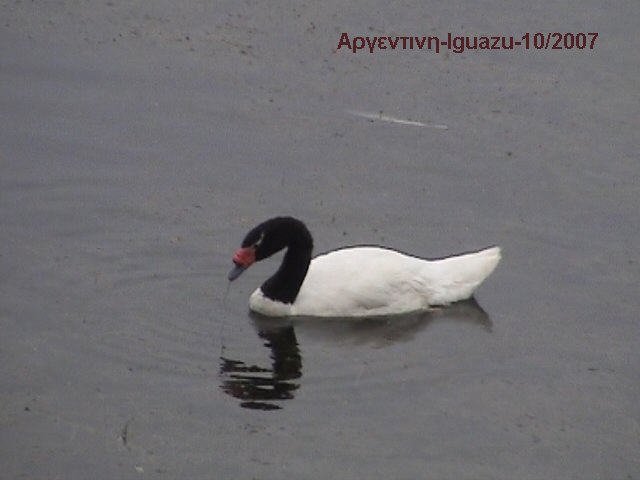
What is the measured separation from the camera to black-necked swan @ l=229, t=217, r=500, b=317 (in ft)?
37.4

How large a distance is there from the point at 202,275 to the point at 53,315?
128cm

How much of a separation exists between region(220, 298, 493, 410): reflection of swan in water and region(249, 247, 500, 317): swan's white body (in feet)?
0.23

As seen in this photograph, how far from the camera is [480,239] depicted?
12.6 m

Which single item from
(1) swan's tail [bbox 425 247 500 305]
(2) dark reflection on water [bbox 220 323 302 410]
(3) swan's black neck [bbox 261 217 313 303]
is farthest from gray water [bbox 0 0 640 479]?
(3) swan's black neck [bbox 261 217 313 303]

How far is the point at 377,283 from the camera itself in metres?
11.6

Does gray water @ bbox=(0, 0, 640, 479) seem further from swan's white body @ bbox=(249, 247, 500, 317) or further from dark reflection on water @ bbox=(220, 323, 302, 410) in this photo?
swan's white body @ bbox=(249, 247, 500, 317)

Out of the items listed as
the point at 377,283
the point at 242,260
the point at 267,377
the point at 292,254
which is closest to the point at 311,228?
the point at 292,254

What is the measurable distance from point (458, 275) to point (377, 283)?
0.61 metres

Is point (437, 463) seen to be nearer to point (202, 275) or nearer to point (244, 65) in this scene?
point (202, 275)

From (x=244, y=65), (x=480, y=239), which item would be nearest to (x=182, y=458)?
(x=480, y=239)

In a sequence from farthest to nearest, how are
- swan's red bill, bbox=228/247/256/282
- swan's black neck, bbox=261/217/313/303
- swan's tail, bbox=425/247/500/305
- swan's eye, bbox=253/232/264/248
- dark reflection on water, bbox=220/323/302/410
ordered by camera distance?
swan's tail, bbox=425/247/500/305 < swan's black neck, bbox=261/217/313/303 < swan's eye, bbox=253/232/264/248 < swan's red bill, bbox=228/247/256/282 < dark reflection on water, bbox=220/323/302/410

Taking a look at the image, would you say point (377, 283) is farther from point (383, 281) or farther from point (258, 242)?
point (258, 242)

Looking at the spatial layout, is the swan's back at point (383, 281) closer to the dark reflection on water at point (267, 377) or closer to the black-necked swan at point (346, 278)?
the black-necked swan at point (346, 278)

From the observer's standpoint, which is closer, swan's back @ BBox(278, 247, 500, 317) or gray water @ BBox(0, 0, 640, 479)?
gray water @ BBox(0, 0, 640, 479)
